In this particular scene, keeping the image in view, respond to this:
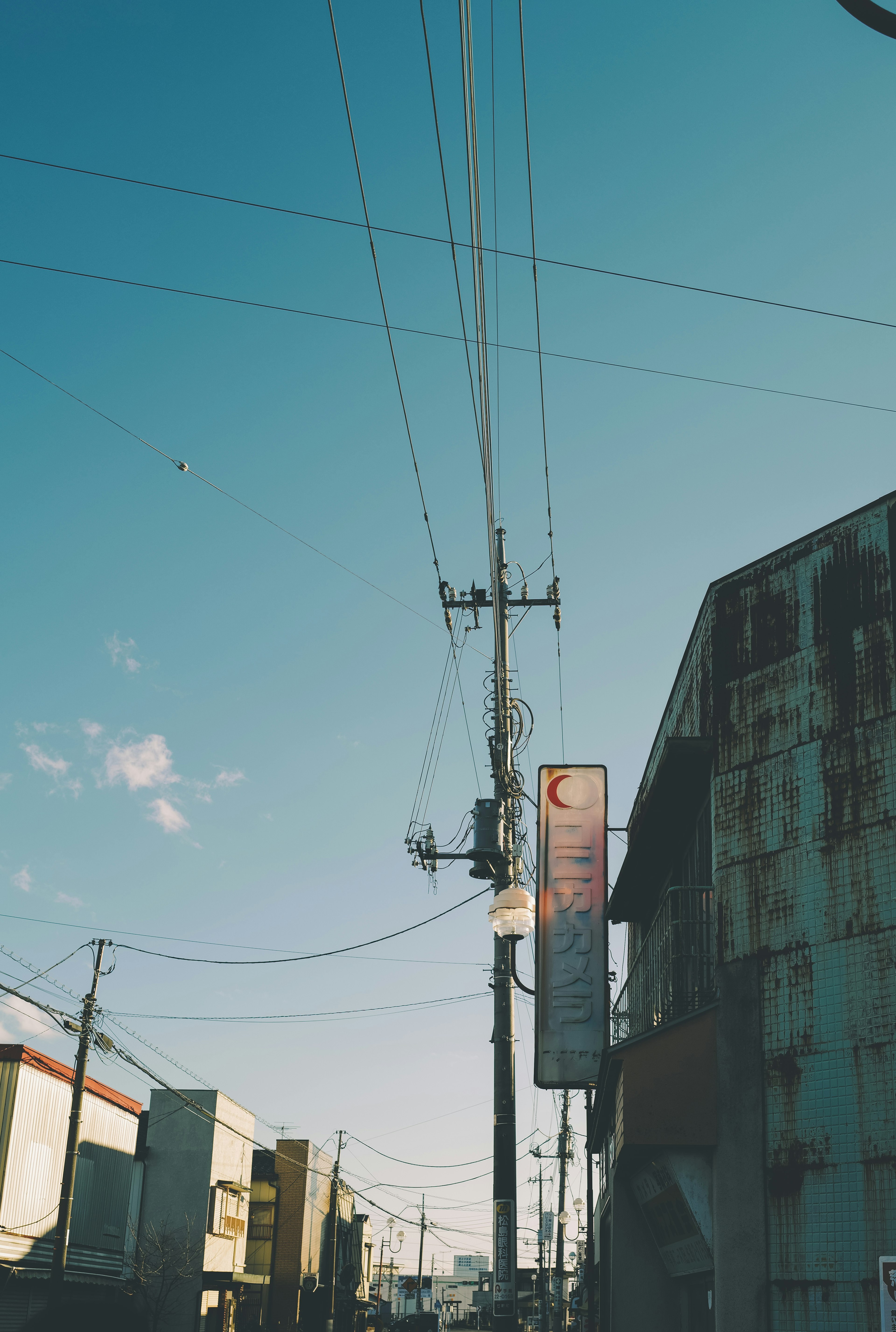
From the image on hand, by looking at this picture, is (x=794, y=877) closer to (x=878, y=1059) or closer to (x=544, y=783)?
(x=878, y=1059)

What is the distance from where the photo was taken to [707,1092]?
31.7 feet

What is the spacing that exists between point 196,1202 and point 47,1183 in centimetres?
1160

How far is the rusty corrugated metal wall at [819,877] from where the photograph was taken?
852 centimetres

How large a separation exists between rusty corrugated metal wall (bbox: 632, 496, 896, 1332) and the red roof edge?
21.8 meters

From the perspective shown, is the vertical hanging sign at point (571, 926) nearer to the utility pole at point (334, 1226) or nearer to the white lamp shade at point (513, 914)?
the white lamp shade at point (513, 914)

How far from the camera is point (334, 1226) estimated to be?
55938mm

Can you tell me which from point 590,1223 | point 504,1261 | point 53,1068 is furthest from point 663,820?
point 53,1068

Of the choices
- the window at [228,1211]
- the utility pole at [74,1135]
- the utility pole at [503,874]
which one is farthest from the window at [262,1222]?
the utility pole at [503,874]

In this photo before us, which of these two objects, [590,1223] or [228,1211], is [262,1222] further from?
[590,1223]

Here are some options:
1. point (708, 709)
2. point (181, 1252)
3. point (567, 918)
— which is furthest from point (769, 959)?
point (181, 1252)

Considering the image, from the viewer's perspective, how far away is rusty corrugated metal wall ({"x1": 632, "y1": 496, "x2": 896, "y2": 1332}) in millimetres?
8516

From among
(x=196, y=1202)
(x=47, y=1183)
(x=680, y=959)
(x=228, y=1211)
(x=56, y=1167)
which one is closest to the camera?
(x=680, y=959)

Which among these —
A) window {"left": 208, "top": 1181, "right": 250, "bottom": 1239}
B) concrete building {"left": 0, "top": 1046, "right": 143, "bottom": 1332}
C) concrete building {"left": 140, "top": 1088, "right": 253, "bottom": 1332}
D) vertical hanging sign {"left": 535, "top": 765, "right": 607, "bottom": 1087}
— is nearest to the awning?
vertical hanging sign {"left": 535, "top": 765, "right": 607, "bottom": 1087}

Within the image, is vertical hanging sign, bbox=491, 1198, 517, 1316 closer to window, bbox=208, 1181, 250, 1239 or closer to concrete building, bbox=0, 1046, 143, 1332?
concrete building, bbox=0, 1046, 143, 1332
